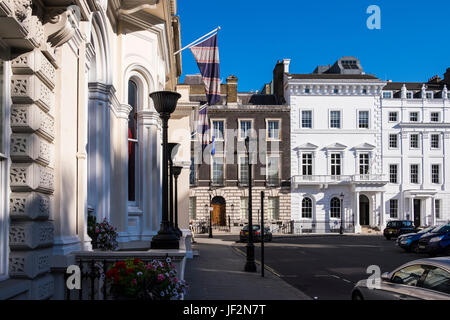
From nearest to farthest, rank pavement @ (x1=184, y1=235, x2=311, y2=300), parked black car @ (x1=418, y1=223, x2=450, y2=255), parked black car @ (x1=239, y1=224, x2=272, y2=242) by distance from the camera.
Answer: pavement @ (x1=184, y1=235, x2=311, y2=300) < parked black car @ (x1=418, y1=223, x2=450, y2=255) < parked black car @ (x1=239, y1=224, x2=272, y2=242)

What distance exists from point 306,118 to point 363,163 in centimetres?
780

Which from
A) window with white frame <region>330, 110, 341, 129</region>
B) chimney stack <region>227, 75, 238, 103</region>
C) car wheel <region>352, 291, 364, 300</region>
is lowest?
car wheel <region>352, 291, 364, 300</region>

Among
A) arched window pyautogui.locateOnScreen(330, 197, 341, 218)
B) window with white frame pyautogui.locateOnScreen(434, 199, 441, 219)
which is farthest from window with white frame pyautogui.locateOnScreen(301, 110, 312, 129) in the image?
window with white frame pyautogui.locateOnScreen(434, 199, 441, 219)

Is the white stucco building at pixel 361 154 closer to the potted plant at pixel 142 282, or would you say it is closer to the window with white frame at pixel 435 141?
the window with white frame at pixel 435 141

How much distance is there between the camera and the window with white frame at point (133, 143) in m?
14.6

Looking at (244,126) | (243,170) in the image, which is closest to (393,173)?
(243,170)

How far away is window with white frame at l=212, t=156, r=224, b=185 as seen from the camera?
55.8 meters

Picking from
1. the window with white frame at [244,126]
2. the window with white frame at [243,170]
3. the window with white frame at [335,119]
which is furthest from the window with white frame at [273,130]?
the window with white frame at [335,119]

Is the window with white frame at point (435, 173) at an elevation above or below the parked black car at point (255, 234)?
above

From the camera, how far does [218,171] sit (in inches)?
2200

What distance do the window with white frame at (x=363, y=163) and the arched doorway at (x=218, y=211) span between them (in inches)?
600

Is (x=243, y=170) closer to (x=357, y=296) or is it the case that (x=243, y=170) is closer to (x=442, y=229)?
(x=442, y=229)

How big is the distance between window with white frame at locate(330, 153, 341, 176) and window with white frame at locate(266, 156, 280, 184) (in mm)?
5866

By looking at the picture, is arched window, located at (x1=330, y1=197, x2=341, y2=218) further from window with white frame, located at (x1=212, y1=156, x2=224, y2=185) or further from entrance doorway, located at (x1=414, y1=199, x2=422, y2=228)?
window with white frame, located at (x1=212, y1=156, x2=224, y2=185)
